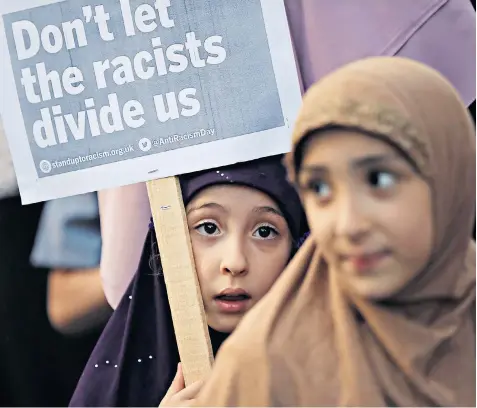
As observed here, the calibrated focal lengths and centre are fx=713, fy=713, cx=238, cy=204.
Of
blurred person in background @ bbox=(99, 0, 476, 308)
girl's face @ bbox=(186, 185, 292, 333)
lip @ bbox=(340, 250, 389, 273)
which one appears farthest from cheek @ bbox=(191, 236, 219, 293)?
lip @ bbox=(340, 250, 389, 273)

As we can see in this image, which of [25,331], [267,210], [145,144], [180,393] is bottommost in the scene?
[180,393]

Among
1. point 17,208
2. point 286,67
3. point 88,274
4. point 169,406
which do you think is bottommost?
point 169,406

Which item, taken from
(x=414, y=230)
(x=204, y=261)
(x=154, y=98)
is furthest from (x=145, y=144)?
(x=414, y=230)

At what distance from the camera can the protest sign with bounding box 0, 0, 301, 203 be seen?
35.4 inches

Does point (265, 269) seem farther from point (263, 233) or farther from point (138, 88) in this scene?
point (138, 88)

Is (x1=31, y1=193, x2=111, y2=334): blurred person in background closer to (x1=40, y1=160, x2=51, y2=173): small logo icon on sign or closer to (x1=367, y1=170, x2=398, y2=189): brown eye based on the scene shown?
(x1=40, y1=160, x2=51, y2=173): small logo icon on sign

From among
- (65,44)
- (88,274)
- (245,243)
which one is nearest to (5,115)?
(65,44)

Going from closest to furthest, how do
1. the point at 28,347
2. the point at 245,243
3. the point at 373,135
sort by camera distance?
the point at 373,135 → the point at 245,243 → the point at 28,347

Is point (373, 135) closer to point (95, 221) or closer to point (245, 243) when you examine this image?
point (245, 243)

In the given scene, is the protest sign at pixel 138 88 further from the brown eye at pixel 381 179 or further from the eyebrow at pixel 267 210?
the brown eye at pixel 381 179

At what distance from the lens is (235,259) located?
2.86ft

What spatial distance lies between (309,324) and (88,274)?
0.36 metres

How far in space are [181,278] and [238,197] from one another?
0.42 ft

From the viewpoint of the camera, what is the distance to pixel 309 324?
2.45 ft
